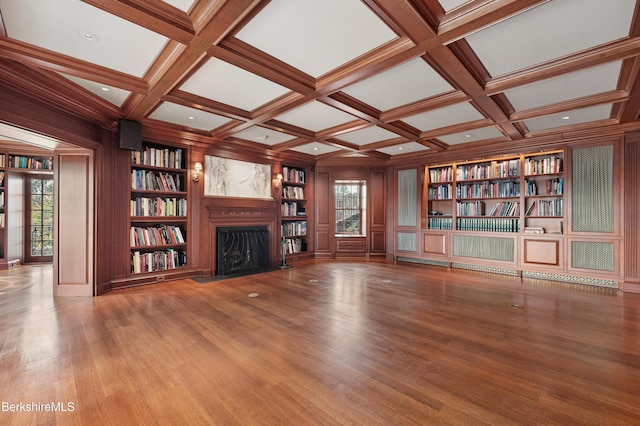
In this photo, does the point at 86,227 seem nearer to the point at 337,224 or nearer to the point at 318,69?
the point at 318,69

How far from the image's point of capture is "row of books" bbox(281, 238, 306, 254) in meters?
7.17

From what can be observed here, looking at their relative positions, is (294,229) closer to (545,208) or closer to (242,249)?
(242,249)

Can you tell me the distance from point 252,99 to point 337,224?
183 inches

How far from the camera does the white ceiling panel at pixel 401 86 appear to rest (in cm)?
304

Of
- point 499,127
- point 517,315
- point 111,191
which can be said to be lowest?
point 517,315

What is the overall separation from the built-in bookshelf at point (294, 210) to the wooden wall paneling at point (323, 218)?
0.33 metres

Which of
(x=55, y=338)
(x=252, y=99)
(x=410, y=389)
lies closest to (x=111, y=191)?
(x=55, y=338)

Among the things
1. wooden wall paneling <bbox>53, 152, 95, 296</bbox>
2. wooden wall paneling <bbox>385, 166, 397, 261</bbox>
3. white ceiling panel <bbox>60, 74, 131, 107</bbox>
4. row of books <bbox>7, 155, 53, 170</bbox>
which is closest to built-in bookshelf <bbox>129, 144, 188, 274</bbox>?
wooden wall paneling <bbox>53, 152, 95, 296</bbox>

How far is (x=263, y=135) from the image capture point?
18.2 feet

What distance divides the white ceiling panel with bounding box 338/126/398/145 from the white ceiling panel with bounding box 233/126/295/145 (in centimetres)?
114

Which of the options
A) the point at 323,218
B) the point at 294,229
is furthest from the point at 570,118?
the point at 294,229

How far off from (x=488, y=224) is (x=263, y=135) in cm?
508

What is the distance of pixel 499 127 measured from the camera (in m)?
4.82

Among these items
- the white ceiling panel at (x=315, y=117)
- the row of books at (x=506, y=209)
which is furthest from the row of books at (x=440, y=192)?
the white ceiling panel at (x=315, y=117)
